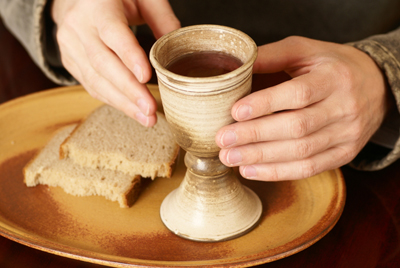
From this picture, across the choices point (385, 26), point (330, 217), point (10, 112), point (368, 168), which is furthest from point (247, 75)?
point (385, 26)

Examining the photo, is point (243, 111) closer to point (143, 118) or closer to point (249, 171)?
point (249, 171)

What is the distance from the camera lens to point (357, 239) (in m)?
0.94

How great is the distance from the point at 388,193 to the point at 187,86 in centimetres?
70

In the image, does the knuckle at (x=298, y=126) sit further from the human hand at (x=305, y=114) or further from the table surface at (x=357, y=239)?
the table surface at (x=357, y=239)

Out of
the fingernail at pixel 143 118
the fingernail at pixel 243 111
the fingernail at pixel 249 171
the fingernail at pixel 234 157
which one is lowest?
the fingernail at pixel 249 171

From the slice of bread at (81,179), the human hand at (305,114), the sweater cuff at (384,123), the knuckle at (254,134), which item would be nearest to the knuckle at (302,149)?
the human hand at (305,114)

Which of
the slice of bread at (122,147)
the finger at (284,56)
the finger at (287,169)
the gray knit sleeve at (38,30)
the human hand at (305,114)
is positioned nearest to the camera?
the human hand at (305,114)

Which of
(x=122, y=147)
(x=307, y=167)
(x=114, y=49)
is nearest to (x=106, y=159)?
(x=122, y=147)

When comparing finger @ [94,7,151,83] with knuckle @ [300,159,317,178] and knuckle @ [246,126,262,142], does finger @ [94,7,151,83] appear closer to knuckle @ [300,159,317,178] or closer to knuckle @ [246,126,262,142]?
knuckle @ [246,126,262,142]

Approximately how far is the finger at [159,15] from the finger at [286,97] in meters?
0.41

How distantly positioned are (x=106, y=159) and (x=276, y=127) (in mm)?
566

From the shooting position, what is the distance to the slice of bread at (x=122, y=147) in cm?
114

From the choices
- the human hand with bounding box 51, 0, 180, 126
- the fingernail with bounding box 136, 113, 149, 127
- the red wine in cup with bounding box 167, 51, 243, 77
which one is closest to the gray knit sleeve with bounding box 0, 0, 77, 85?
the human hand with bounding box 51, 0, 180, 126

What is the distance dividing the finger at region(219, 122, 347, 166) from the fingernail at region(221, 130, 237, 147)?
50 mm
